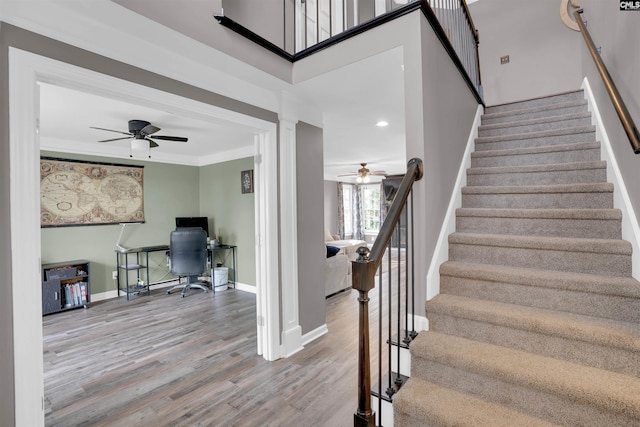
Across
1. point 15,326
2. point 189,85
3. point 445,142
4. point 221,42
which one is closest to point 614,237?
point 445,142

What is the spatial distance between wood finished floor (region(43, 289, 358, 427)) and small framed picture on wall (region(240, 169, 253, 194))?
2179mm

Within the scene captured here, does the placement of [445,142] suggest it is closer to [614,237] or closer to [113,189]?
[614,237]

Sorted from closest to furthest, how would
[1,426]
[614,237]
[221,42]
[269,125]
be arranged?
[1,426] → [614,237] → [221,42] → [269,125]

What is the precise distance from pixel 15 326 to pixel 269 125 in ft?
6.88

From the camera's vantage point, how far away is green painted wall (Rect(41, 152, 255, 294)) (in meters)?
4.69

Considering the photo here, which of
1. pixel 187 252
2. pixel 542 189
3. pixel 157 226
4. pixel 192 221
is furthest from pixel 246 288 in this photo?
pixel 542 189

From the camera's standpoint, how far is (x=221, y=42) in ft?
6.66

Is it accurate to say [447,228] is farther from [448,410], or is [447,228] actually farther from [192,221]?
[192,221]

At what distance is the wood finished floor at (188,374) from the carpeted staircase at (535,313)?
0.91m

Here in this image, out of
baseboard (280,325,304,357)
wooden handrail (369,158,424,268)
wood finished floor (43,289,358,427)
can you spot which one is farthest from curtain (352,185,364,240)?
wooden handrail (369,158,424,268)

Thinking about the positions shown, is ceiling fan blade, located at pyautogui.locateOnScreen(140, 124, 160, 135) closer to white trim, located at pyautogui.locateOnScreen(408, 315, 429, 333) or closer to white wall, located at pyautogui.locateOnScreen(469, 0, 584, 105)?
white trim, located at pyautogui.locateOnScreen(408, 315, 429, 333)

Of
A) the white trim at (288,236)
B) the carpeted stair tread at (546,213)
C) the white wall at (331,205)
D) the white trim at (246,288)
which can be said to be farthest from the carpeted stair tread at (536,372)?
the white wall at (331,205)

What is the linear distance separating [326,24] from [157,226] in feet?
14.6

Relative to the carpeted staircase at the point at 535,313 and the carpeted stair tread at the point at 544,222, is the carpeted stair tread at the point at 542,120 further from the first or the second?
the carpeted stair tread at the point at 544,222
